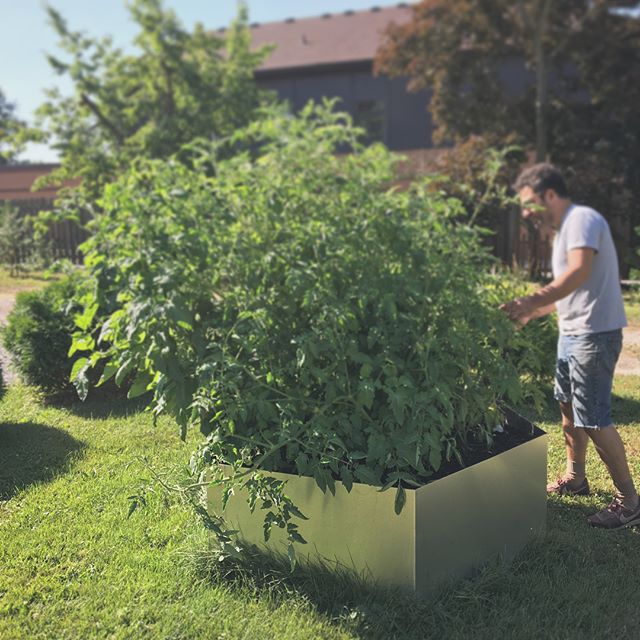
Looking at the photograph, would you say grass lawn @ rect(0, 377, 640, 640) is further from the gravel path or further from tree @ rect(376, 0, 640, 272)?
tree @ rect(376, 0, 640, 272)

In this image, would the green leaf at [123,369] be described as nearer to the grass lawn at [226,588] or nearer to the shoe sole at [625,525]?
the grass lawn at [226,588]

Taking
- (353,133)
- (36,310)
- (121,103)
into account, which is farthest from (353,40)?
(353,133)

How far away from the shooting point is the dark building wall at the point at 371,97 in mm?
21656

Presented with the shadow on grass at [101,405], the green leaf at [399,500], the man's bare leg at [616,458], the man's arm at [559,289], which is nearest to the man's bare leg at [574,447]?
the man's bare leg at [616,458]

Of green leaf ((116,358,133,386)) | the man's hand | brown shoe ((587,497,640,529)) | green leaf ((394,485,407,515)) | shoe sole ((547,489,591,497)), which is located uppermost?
the man's hand

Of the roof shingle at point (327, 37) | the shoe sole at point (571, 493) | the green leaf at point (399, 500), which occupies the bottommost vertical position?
the shoe sole at point (571, 493)

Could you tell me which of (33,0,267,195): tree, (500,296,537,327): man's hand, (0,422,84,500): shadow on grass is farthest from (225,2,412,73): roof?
(500,296,537,327): man's hand

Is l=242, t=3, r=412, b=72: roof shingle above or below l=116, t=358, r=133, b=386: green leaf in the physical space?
above

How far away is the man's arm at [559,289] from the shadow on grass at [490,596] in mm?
1023

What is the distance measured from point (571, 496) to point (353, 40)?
21.9 m

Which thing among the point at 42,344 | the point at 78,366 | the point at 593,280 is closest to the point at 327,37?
the point at 42,344

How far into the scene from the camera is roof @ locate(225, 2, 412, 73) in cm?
2239

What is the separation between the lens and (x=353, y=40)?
23.2 meters

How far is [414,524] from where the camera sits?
257 centimetres
